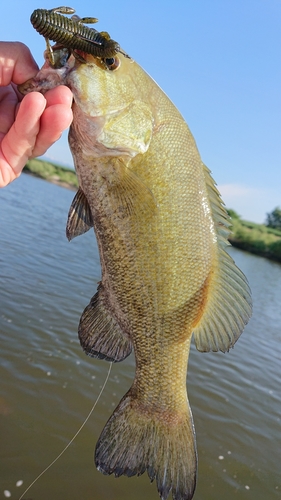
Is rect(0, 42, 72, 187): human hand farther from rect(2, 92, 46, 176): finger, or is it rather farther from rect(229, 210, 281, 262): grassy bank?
rect(229, 210, 281, 262): grassy bank

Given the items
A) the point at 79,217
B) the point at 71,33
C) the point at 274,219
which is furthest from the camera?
the point at 274,219

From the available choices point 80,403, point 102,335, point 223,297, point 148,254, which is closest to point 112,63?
point 148,254

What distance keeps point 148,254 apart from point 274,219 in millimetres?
91041

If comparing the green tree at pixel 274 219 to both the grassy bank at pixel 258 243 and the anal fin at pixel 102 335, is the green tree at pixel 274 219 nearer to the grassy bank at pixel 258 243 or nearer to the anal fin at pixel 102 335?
the grassy bank at pixel 258 243

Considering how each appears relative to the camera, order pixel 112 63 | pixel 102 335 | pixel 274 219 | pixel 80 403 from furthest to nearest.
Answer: pixel 274 219, pixel 80 403, pixel 102 335, pixel 112 63

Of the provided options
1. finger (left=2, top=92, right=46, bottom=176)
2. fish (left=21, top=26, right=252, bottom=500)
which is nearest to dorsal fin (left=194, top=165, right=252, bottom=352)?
fish (left=21, top=26, right=252, bottom=500)

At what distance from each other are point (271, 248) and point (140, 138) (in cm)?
4630

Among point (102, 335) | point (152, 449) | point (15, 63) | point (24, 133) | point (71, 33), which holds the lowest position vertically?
point (152, 449)

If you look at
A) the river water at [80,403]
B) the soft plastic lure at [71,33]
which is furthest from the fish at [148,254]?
the river water at [80,403]

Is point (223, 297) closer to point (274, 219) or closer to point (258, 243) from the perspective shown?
point (258, 243)

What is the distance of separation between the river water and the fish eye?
485 cm

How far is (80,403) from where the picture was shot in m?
6.58

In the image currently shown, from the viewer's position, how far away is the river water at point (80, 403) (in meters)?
5.19

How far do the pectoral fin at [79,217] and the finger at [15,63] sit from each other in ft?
2.59
